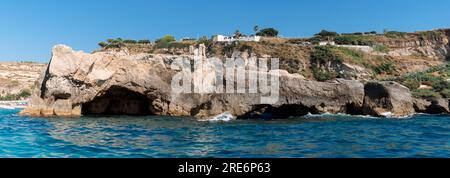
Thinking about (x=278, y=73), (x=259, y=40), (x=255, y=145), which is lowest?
(x=255, y=145)

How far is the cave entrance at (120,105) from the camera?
34.1 metres

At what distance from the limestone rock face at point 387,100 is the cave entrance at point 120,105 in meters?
16.6

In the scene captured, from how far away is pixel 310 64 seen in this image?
72875 millimetres

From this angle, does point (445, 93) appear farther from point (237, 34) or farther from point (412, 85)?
point (237, 34)

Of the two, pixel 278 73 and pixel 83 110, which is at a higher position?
pixel 278 73

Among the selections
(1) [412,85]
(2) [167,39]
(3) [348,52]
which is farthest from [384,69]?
(2) [167,39]

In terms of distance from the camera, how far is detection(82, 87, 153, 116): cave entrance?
34.1m

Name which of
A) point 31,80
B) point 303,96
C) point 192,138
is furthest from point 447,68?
point 31,80

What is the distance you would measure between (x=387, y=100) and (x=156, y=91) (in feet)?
54.7

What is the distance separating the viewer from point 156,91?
105 feet

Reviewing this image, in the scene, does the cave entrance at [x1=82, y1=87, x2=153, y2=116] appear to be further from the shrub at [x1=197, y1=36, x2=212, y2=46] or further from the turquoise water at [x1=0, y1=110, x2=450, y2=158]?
the shrub at [x1=197, y1=36, x2=212, y2=46]
